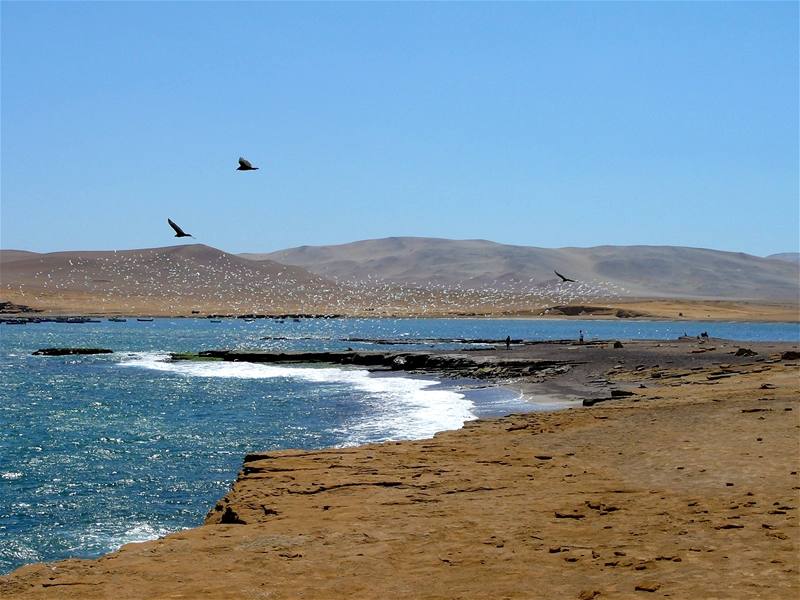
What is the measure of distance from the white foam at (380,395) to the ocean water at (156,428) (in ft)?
0.25

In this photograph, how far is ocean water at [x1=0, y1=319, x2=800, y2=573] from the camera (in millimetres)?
18891

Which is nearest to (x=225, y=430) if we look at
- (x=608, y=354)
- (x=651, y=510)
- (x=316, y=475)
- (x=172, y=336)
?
(x=316, y=475)

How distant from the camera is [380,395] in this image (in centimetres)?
4019

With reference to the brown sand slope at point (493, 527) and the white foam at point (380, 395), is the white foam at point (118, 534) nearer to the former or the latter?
the brown sand slope at point (493, 527)

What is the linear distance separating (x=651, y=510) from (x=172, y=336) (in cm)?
10216

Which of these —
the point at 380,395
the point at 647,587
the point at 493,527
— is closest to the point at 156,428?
the point at 380,395

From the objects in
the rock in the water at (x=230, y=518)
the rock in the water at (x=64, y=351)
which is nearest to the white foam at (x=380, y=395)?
the rock in the water at (x=64, y=351)

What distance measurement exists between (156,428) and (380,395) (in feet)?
37.1

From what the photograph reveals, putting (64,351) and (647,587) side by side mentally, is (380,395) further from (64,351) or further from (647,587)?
(64,351)

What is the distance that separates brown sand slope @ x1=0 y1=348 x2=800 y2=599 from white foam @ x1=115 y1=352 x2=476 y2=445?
28.4ft

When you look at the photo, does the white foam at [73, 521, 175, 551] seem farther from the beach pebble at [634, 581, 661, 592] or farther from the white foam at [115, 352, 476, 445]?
the beach pebble at [634, 581, 661, 592]

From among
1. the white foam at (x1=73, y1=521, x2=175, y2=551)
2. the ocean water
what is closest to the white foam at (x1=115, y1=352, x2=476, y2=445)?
the ocean water

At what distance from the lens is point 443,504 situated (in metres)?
13.8

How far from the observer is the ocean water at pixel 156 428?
744 inches
